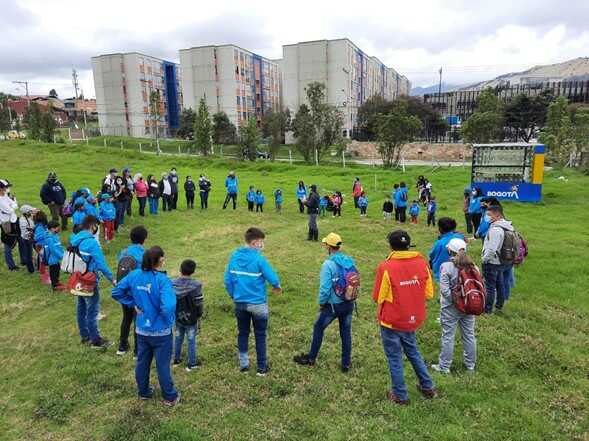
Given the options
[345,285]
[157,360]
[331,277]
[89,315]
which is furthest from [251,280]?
[89,315]

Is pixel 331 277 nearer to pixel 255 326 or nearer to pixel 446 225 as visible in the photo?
pixel 255 326

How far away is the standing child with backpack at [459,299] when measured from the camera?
4.79 m

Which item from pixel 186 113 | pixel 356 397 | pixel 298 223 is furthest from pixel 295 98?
pixel 356 397

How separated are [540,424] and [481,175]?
1861 centimetres

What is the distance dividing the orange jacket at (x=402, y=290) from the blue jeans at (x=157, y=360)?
7.82 ft

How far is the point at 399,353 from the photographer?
4637 millimetres

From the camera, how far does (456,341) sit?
20.8ft

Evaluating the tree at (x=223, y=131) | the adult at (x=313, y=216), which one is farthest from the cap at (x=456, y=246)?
the tree at (x=223, y=131)

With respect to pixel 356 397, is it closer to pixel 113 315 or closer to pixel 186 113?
pixel 113 315

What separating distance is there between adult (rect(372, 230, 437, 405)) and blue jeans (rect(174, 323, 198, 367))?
2378 mm

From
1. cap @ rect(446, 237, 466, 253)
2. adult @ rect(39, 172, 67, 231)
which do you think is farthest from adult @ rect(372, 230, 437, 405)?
adult @ rect(39, 172, 67, 231)

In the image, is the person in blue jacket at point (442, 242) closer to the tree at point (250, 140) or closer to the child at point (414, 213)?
the child at point (414, 213)

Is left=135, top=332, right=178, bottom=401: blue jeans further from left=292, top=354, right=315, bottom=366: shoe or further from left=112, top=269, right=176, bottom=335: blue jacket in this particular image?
left=292, top=354, right=315, bottom=366: shoe

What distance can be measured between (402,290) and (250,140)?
36354 mm
